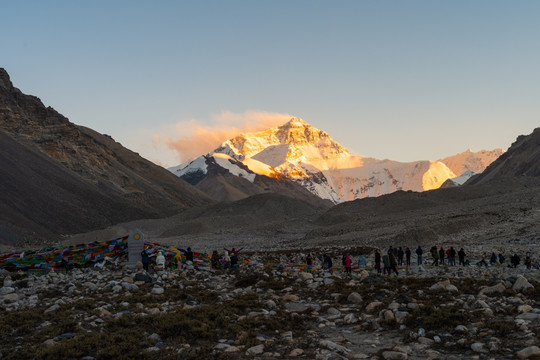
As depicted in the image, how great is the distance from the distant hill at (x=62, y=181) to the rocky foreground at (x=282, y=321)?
5570 cm

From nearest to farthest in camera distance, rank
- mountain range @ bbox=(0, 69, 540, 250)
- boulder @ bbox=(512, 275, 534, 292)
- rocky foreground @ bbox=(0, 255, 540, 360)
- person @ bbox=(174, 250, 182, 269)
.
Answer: rocky foreground @ bbox=(0, 255, 540, 360) < boulder @ bbox=(512, 275, 534, 292) < person @ bbox=(174, 250, 182, 269) < mountain range @ bbox=(0, 69, 540, 250)

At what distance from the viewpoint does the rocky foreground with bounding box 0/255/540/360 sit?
10094 millimetres

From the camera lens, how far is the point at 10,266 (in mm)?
26875

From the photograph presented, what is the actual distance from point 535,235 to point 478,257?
11843mm

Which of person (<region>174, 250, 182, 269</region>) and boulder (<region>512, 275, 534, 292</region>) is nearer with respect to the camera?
boulder (<region>512, 275, 534, 292</region>)

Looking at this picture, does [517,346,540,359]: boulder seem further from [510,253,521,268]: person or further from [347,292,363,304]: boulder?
[510,253,521,268]: person

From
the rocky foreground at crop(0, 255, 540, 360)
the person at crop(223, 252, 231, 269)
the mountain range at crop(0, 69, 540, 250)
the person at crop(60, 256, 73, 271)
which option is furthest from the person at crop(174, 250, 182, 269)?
→ the mountain range at crop(0, 69, 540, 250)

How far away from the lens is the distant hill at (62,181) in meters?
79.8

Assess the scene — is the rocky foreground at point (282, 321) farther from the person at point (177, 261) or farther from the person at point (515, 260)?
the person at point (515, 260)

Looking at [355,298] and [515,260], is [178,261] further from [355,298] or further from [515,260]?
[515,260]

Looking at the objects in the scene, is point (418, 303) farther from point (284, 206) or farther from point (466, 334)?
point (284, 206)

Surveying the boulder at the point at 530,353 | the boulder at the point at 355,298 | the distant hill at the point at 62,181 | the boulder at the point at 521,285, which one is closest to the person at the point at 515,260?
the boulder at the point at 521,285

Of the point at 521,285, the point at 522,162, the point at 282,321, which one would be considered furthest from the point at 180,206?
the point at 521,285

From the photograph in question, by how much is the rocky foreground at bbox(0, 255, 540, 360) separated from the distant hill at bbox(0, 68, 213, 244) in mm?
55704
